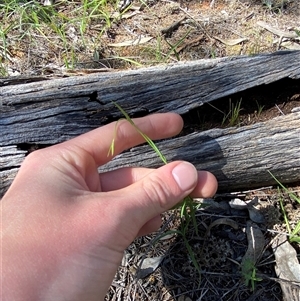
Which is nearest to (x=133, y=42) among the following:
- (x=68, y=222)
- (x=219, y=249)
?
(x=219, y=249)

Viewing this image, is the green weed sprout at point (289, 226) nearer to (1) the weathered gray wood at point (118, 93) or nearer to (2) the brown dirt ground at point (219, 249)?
(2) the brown dirt ground at point (219, 249)

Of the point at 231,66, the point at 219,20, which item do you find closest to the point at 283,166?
the point at 231,66

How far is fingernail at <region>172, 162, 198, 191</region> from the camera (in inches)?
59.8

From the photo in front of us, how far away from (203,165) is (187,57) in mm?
1137

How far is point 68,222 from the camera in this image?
1.33 metres

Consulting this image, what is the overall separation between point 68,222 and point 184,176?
0.43 m

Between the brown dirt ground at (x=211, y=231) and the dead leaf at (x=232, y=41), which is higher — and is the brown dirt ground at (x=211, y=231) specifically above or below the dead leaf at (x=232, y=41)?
below

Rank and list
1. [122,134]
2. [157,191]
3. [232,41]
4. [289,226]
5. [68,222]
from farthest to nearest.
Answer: [232,41] < [289,226] < [122,134] < [157,191] < [68,222]

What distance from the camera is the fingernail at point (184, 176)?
1.52m

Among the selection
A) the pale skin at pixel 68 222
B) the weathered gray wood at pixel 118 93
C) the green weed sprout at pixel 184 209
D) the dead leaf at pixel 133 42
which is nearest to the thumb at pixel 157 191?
the pale skin at pixel 68 222

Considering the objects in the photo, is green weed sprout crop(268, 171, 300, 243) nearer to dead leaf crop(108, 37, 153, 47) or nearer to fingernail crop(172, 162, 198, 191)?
fingernail crop(172, 162, 198, 191)

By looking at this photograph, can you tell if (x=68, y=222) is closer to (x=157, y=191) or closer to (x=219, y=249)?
(x=157, y=191)

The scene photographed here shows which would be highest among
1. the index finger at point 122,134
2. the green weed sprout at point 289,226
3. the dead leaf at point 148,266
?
the index finger at point 122,134

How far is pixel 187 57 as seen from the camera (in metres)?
2.88
